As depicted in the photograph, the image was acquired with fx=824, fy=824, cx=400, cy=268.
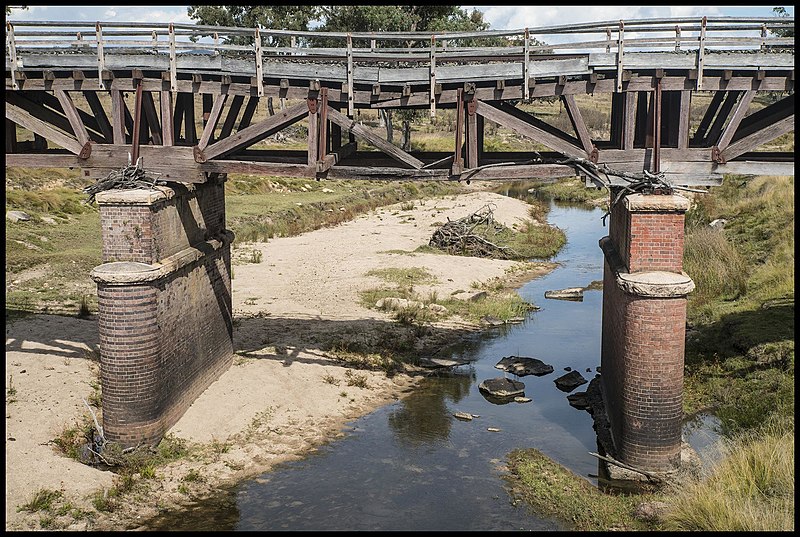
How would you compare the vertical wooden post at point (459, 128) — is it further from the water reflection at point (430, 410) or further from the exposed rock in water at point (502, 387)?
the exposed rock in water at point (502, 387)

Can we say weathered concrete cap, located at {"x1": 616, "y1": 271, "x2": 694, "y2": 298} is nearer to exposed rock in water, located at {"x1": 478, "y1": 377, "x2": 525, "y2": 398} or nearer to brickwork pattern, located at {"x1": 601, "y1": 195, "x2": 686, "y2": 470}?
brickwork pattern, located at {"x1": 601, "y1": 195, "x2": 686, "y2": 470}

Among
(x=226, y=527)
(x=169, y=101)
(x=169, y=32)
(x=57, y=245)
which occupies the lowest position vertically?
(x=226, y=527)

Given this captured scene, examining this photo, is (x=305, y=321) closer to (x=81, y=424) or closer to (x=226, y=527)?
(x=81, y=424)

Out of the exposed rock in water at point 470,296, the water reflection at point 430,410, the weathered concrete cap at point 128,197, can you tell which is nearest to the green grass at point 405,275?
the exposed rock in water at point 470,296

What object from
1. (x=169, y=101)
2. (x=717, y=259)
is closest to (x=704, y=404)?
(x=717, y=259)

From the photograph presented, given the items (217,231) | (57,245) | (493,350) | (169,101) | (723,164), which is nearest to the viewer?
(723,164)

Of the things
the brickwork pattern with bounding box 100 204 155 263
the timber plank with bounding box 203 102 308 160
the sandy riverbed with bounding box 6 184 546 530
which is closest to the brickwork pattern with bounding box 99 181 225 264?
the brickwork pattern with bounding box 100 204 155 263

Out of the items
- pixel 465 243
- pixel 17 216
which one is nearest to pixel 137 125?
pixel 17 216

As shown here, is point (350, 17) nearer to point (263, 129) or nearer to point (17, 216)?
point (17, 216)

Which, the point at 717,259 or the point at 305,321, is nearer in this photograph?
the point at 305,321

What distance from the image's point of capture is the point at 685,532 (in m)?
10.6

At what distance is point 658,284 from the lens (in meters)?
12.8

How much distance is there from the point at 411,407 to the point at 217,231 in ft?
18.1

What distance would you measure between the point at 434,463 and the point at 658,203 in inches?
229
